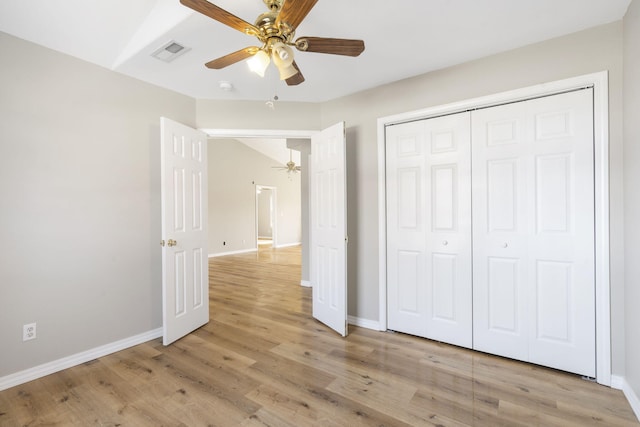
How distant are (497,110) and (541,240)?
1128 mm

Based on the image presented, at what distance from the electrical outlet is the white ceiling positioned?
2.16 m

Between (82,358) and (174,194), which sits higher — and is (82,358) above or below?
below

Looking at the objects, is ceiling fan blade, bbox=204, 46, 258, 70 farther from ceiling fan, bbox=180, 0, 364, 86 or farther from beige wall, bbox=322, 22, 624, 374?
beige wall, bbox=322, 22, 624, 374

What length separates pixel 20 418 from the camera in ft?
5.86

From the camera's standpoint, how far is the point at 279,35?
5.31 ft

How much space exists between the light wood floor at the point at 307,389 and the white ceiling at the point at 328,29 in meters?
2.55

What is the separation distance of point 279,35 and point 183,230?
6.94 feet

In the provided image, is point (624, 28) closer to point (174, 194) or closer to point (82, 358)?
point (174, 194)

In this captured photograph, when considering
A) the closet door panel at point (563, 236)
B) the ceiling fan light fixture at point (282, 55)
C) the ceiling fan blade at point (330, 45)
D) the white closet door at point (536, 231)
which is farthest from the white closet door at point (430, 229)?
the ceiling fan light fixture at point (282, 55)

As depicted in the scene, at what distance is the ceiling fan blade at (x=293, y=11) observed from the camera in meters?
1.39

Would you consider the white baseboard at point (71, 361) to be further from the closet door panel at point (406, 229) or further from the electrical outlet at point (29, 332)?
the closet door panel at point (406, 229)

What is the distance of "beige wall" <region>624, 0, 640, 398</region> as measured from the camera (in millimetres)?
1802

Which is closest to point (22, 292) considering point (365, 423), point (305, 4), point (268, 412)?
point (268, 412)

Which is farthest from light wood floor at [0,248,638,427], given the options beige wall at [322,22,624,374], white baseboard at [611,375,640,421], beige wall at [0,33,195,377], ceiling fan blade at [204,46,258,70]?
ceiling fan blade at [204,46,258,70]
